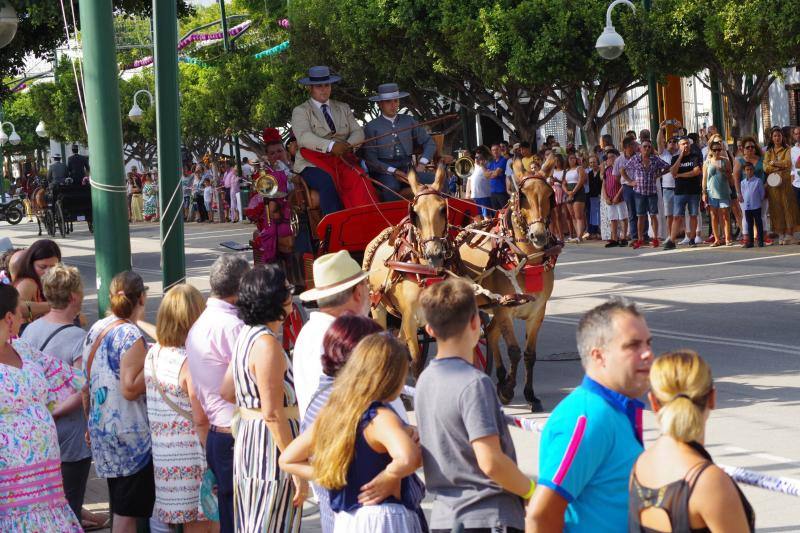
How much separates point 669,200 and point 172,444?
18.1 metres

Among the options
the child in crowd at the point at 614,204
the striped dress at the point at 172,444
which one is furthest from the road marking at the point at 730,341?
the child in crowd at the point at 614,204

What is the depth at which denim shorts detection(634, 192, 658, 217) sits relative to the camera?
24.0 meters

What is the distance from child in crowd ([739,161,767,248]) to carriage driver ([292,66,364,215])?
10.3m

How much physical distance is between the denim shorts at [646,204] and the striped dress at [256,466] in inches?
737

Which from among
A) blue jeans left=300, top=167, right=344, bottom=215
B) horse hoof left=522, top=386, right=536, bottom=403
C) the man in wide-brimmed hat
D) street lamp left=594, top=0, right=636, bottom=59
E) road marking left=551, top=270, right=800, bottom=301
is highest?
street lamp left=594, top=0, right=636, bottom=59

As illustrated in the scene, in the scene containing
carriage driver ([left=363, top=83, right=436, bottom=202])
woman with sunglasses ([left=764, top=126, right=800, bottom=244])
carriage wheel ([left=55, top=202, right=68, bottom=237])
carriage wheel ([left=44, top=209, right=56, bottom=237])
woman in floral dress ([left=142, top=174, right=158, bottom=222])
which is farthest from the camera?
woman in floral dress ([left=142, top=174, right=158, bottom=222])

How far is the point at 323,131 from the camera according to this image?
43.3 feet

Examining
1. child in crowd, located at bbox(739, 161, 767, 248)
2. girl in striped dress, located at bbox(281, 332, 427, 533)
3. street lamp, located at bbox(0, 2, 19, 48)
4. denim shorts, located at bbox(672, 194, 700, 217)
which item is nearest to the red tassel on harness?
street lamp, located at bbox(0, 2, 19, 48)

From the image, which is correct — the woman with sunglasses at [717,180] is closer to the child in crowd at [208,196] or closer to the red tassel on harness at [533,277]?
the red tassel on harness at [533,277]

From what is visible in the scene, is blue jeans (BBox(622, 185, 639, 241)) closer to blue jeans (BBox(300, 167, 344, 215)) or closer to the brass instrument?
blue jeans (BBox(300, 167, 344, 215))

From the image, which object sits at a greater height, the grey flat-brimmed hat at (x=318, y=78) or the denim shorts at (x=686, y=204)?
the grey flat-brimmed hat at (x=318, y=78)

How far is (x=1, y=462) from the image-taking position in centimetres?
592

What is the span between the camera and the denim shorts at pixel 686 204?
23.2m

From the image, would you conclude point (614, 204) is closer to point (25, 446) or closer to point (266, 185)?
point (266, 185)
